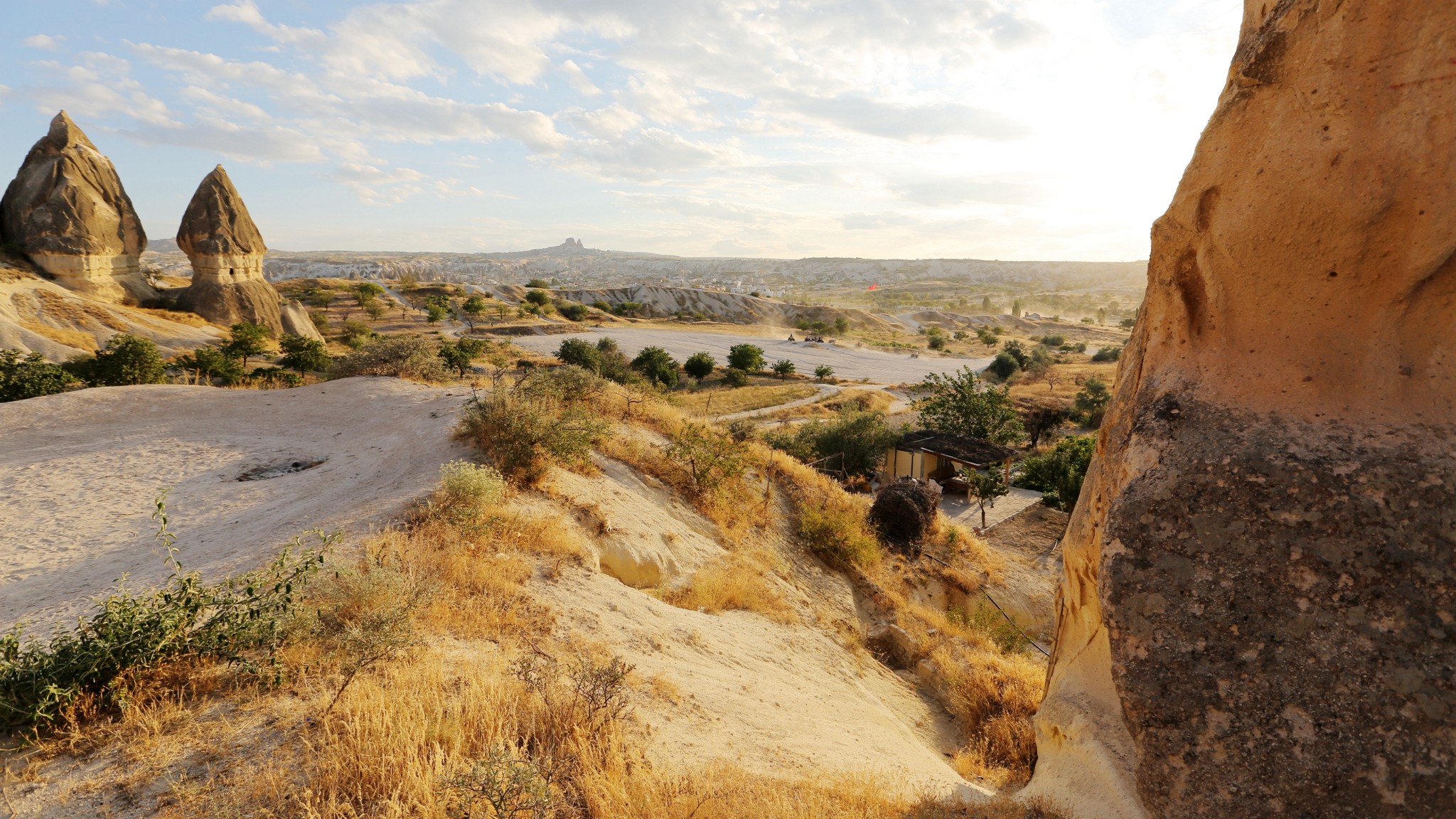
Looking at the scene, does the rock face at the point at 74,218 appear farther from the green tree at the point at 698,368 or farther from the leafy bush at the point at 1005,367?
the leafy bush at the point at 1005,367

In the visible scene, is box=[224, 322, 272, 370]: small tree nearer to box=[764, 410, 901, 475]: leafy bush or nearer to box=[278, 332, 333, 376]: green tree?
box=[278, 332, 333, 376]: green tree

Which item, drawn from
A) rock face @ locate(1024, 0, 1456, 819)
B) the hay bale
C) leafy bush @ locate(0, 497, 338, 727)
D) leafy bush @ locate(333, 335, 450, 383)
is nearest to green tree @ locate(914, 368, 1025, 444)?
the hay bale

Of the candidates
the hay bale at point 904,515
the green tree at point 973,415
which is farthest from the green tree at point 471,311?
the hay bale at point 904,515

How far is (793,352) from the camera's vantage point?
48906 mm

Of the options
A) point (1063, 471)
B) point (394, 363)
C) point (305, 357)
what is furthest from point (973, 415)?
point (305, 357)

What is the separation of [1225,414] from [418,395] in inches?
473

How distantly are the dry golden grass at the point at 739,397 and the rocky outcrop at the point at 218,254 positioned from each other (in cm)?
1946

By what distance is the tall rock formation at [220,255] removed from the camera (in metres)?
27.4

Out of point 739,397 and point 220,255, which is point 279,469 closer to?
point 739,397

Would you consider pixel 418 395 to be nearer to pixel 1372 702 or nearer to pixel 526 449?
pixel 526 449

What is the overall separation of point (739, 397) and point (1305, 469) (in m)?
27.7

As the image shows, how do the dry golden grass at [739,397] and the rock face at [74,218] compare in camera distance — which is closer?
the rock face at [74,218]

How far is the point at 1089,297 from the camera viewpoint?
122438mm

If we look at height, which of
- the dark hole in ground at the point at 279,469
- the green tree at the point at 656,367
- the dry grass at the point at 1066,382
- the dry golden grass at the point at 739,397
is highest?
the dark hole in ground at the point at 279,469
